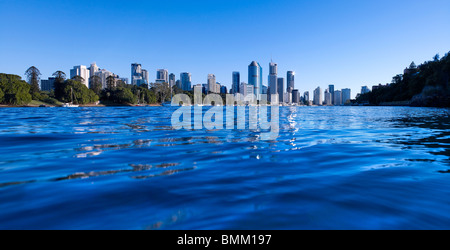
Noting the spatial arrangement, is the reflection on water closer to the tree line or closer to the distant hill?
the distant hill

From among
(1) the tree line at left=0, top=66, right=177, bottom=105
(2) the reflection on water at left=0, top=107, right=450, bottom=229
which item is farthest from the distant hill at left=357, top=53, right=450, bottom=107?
(1) the tree line at left=0, top=66, right=177, bottom=105

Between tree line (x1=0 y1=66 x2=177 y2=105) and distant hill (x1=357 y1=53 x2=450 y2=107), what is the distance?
130 metres

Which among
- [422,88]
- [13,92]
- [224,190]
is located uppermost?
[422,88]

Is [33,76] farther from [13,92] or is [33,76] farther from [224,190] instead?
[224,190]

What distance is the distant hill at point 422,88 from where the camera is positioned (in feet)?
259

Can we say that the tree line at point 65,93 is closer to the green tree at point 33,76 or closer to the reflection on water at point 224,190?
the green tree at point 33,76

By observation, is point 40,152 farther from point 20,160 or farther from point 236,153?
point 236,153

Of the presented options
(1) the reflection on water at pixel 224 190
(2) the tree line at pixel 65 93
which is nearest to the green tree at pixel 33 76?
(2) the tree line at pixel 65 93

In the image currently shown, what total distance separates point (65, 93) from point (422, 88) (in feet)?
531

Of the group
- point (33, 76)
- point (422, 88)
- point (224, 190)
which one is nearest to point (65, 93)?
point (33, 76)

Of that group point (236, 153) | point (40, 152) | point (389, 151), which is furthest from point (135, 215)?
point (389, 151)

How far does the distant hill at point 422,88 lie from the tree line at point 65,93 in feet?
426

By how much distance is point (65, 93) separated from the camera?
118 meters

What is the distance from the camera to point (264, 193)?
369cm
